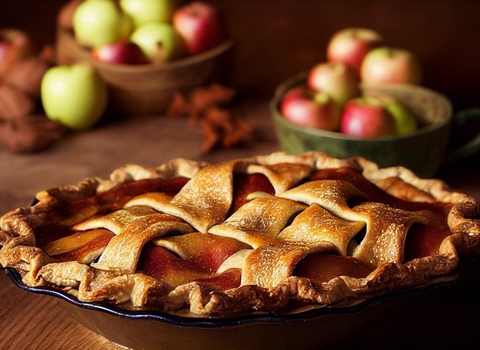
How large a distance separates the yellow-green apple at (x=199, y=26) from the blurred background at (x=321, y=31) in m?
0.23

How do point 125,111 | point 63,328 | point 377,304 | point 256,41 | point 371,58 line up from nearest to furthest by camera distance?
point 377,304 < point 63,328 < point 371,58 < point 125,111 < point 256,41

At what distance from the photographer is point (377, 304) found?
0.91 metres

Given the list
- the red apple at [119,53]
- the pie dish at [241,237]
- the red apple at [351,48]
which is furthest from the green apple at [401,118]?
the red apple at [119,53]

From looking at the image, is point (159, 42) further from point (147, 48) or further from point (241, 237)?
point (241, 237)

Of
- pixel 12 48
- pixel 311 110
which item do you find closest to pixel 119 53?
pixel 12 48

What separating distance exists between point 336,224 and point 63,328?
0.47 meters

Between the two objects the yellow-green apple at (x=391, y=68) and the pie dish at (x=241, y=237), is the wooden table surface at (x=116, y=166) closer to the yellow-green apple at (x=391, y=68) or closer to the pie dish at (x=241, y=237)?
the pie dish at (x=241, y=237)

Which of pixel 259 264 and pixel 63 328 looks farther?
pixel 63 328

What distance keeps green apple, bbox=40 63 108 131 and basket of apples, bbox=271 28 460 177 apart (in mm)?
577

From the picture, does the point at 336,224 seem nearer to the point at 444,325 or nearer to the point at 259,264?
the point at 259,264

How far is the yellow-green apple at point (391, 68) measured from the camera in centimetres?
201

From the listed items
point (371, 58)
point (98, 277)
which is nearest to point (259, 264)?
point (98, 277)

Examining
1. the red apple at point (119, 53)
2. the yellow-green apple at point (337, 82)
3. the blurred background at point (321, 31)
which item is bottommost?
the blurred background at point (321, 31)

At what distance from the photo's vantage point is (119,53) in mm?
2176
